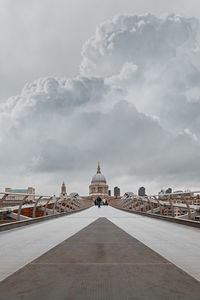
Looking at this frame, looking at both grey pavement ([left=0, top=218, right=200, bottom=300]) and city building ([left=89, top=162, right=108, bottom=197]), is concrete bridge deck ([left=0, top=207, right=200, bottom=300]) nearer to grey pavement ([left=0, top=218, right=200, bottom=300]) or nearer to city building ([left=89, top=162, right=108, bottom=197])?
grey pavement ([left=0, top=218, right=200, bottom=300])

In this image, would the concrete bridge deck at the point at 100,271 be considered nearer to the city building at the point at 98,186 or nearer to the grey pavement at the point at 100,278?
the grey pavement at the point at 100,278

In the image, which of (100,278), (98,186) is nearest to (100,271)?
(100,278)

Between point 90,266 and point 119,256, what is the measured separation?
2.62 feet

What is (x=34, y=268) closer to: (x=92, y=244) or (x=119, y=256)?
(x=119, y=256)

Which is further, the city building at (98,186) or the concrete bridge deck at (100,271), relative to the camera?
the city building at (98,186)

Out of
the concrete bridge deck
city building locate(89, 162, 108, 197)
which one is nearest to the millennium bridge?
the concrete bridge deck

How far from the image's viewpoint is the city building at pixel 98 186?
15838 centimetres

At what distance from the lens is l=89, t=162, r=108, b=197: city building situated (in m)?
158

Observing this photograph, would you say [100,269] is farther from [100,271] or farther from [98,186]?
[98,186]

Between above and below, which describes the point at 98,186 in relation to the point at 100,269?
above

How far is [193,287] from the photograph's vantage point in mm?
2814

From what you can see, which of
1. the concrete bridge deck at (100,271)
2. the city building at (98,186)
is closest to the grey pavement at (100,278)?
the concrete bridge deck at (100,271)

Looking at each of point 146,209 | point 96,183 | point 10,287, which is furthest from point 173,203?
point 96,183

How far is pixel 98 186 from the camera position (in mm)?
160250
